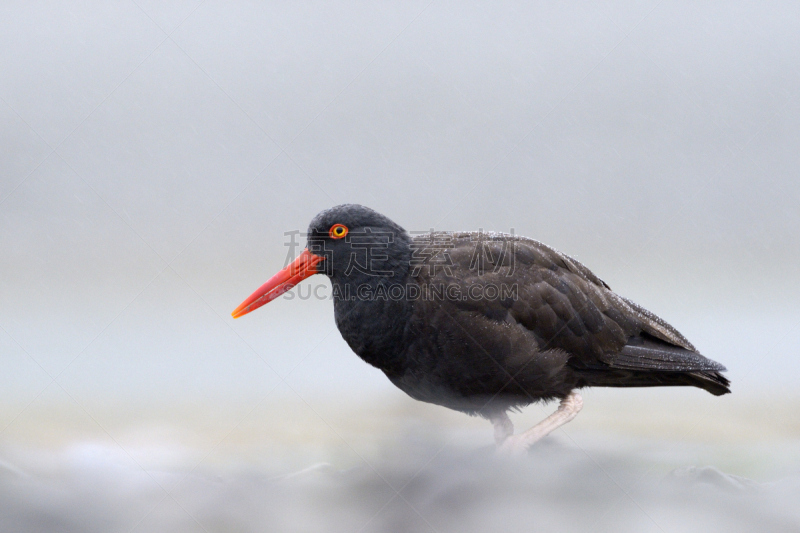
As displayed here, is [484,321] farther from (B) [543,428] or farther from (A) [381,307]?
(B) [543,428]

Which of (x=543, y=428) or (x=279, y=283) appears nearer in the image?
(x=279, y=283)

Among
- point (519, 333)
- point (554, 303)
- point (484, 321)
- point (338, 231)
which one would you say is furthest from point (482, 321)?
point (338, 231)

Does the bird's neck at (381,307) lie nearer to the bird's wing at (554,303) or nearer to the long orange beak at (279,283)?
the bird's wing at (554,303)

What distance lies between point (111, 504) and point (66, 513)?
0.23 metres

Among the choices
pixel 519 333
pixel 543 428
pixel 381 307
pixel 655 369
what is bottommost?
pixel 543 428

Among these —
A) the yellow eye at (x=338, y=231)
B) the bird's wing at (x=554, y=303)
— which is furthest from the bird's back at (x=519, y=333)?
the yellow eye at (x=338, y=231)

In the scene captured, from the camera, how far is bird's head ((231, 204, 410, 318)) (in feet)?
12.5

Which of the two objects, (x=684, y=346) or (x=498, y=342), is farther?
(x=684, y=346)

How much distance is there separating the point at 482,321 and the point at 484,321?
1cm

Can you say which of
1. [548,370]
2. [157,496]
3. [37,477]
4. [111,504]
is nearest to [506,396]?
[548,370]

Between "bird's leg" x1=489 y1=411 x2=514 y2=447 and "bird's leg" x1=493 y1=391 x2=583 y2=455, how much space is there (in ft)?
0.10

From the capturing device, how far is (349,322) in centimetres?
387

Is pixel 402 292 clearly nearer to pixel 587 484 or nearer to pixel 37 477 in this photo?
pixel 587 484

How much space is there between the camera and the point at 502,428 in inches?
169
